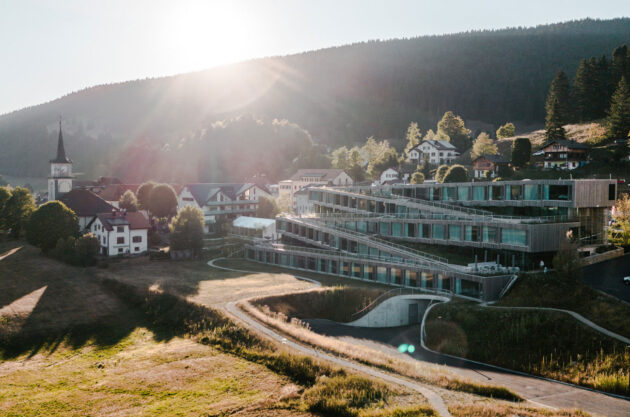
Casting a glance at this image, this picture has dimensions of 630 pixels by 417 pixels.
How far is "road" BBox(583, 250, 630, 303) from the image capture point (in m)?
37.9

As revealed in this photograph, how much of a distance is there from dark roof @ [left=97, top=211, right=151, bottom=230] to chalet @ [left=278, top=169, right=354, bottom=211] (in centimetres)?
4272

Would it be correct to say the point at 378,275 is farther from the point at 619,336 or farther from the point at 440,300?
the point at 619,336

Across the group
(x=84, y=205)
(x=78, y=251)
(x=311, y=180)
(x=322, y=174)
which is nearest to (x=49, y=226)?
(x=78, y=251)

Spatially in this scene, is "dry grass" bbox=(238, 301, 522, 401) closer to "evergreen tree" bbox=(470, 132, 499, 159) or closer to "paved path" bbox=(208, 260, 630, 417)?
"paved path" bbox=(208, 260, 630, 417)

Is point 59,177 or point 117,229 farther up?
point 59,177

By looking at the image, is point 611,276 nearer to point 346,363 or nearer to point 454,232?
point 454,232

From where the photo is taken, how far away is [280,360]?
32.1 meters

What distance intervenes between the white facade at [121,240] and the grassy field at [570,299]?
51132mm

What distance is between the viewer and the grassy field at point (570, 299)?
33.7 metres

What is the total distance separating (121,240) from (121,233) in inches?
39.7

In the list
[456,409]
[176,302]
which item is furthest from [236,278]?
[456,409]

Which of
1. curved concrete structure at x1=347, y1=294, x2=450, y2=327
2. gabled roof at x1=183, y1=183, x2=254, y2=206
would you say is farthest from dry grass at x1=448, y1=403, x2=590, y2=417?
gabled roof at x1=183, y1=183, x2=254, y2=206

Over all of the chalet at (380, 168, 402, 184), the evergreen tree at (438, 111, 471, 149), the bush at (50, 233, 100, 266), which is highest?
the evergreen tree at (438, 111, 471, 149)

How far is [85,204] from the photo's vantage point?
3238 inches
